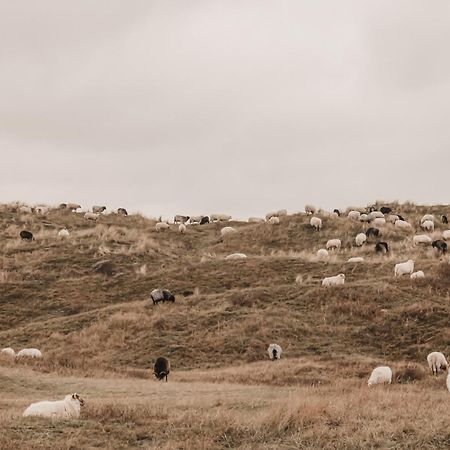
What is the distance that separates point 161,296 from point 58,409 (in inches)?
853

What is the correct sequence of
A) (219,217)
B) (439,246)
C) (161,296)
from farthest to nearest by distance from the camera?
1. (219,217)
2. (439,246)
3. (161,296)

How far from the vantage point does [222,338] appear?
98.0 feet

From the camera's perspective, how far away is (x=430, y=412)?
13031 millimetres

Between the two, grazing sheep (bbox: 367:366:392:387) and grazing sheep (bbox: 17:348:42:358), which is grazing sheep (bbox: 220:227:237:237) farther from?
grazing sheep (bbox: 367:366:392:387)

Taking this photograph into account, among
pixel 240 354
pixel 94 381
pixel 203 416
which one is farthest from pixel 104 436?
pixel 240 354

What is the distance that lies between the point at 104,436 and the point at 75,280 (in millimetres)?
30051

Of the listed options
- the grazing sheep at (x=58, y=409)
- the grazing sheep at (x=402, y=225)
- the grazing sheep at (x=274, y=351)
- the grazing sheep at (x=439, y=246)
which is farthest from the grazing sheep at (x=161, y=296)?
the grazing sheep at (x=402, y=225)

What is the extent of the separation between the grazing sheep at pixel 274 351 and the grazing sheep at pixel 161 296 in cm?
904

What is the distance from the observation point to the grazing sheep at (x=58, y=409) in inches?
513

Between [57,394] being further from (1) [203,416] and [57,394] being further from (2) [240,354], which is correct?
(2) [240,354]

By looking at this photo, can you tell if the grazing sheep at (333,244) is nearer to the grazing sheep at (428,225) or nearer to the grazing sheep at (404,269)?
the grazing sheep at (428,225)

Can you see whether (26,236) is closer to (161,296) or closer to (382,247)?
(161,296)

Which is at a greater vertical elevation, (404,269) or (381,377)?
(404,269)

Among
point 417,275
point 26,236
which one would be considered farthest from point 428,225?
point 26,236
